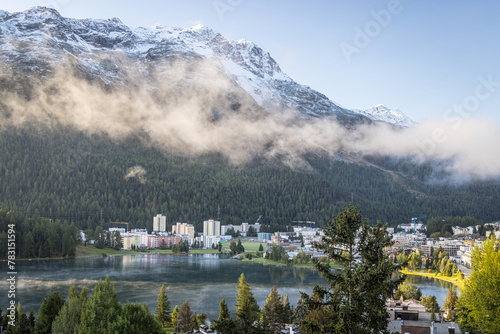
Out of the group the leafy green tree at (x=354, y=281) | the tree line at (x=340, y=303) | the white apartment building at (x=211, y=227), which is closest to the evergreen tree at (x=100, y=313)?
the tree line at (x=340, y=303)

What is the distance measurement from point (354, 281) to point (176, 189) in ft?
381

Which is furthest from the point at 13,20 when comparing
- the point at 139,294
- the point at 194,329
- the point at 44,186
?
the point at 194,329

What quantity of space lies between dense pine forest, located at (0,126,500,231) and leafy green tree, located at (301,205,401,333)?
A: 8503cm

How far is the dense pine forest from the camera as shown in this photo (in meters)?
100

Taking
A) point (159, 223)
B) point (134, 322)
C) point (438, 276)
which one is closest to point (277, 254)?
point (438, 276)

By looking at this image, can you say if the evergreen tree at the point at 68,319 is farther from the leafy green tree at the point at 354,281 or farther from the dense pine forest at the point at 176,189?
the dense pine forest at the point at 176,189

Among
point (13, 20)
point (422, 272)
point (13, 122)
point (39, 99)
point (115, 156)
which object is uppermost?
point (13, 20)

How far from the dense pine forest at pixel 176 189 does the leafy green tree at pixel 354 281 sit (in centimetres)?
8503

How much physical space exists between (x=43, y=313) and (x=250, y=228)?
87176 mm

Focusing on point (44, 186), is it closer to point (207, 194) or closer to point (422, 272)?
point (207, 194)

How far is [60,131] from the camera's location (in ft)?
462

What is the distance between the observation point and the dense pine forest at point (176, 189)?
328ft

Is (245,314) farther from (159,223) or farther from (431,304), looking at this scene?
(159,223)

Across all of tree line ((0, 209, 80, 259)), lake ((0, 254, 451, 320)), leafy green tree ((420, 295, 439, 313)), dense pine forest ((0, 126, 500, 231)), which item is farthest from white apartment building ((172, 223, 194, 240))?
leafy green tree ((420, 295, 439, 313))
